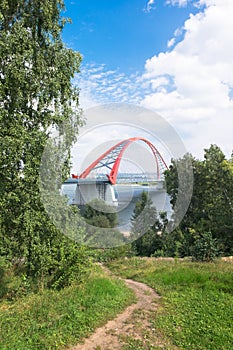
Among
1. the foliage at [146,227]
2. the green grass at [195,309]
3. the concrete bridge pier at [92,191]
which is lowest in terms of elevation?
the foliage at [146,227]

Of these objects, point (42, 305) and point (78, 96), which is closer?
point (42, 305)

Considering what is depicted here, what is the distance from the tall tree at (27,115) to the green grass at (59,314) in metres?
1.40

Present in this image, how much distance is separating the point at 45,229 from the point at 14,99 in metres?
3.59

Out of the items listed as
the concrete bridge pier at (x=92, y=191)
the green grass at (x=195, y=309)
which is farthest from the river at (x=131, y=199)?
the green grass at (x=195, y=309)

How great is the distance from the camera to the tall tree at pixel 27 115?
6602 mm

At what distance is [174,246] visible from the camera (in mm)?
22594

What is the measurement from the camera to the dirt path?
400 cm

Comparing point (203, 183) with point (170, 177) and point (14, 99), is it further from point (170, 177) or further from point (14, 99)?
point (14, 99)

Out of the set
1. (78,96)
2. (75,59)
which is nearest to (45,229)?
(78,96)

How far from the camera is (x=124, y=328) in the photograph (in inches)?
179

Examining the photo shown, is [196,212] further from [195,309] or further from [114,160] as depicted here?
[195,309]

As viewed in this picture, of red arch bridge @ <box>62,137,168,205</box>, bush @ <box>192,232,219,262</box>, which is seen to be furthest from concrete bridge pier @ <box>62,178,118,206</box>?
bush @ <box>192,232,219,262</box>

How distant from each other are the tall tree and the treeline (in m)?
15.5

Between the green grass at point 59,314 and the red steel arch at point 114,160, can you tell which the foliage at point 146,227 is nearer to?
the red steel arch at point 114,160
